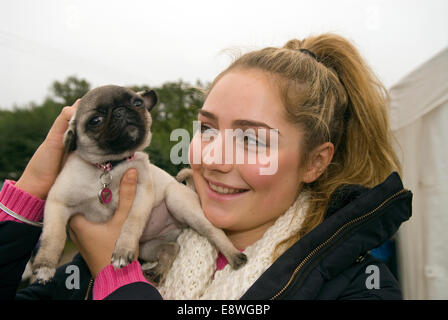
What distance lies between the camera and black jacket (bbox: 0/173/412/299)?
4.93 feet

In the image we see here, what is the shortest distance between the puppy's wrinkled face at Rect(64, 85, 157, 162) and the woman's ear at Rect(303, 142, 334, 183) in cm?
121

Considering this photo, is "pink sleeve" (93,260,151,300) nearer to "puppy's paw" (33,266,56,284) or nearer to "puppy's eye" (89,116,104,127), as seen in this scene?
"puppy's paw" (33,266,56,284)

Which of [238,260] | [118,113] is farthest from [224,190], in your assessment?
[118,113]

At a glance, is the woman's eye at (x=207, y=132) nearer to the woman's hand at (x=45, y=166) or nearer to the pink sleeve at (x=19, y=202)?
the woman's hand at (x=45, y=166)

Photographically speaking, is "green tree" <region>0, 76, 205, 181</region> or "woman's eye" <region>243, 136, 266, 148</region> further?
"green tree" <region>0, 76, 205, 181</region>

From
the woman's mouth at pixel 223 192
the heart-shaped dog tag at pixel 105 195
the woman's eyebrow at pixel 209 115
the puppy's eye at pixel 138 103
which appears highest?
the woman's eyebrow at pixel 209 115

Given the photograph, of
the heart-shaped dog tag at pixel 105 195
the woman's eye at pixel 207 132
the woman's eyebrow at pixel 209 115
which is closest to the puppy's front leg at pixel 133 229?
the heart-shaped dog tag at pixel 105 195

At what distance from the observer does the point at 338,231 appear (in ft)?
5.32

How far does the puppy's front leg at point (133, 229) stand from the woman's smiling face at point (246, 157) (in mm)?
411

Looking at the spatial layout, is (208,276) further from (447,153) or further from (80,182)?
(447,153)

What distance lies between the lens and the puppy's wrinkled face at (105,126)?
1992 mm

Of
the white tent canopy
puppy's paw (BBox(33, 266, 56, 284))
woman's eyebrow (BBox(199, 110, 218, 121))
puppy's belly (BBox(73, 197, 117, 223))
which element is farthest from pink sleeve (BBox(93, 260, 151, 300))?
the white tent canopy
